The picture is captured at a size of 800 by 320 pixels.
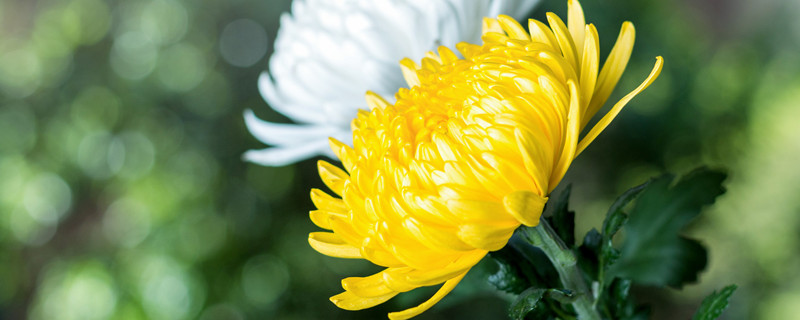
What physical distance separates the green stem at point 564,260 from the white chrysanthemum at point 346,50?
104 mm

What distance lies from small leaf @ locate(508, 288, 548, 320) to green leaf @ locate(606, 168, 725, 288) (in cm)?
11

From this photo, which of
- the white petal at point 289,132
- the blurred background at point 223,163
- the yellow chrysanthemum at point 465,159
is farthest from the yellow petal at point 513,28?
the blurred background at point 223,163

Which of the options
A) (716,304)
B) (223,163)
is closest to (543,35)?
(716,304)

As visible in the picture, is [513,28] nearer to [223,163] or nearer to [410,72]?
[410,72]

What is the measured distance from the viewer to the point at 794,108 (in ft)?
1.63

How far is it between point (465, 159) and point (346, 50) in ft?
0.38

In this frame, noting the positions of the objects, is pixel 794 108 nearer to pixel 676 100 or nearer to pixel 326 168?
pixel 676 100

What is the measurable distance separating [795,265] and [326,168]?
51 cm

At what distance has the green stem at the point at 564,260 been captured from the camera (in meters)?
0.18

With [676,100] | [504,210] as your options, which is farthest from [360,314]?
[504,210]

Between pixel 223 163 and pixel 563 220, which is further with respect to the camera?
pixel 223 163

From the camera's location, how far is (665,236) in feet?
0.94

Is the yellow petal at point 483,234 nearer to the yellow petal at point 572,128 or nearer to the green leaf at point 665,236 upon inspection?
the yellow petal at point 572,128

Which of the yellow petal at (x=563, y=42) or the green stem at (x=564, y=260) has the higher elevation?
the yellow petal at (x=563, y=42)
